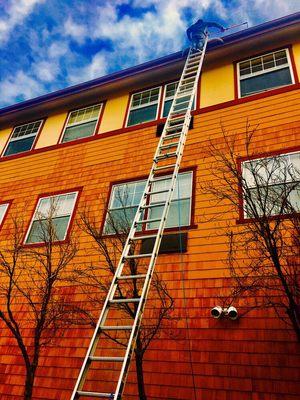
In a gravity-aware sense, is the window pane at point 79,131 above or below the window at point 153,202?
above

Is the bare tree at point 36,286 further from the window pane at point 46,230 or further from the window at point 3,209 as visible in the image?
the window at point 3,209

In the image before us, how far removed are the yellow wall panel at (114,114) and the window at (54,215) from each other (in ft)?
9.47

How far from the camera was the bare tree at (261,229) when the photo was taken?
15.8 feet

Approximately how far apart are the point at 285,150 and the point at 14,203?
8.07 metres

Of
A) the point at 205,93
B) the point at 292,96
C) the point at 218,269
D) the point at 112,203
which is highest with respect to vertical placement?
the point at 205,93

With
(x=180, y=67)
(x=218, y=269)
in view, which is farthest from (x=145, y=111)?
(x=218, y=269)

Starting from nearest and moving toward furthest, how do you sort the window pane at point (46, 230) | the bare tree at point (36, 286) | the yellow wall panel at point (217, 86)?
the bare tree at point (36, 286) < the window pane at point (46, 230) < the yellow wall panel at point (217, 86)

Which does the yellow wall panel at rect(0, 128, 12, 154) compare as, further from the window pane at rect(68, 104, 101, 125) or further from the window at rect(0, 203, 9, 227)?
the window at rect(0, 203, 9, 227)

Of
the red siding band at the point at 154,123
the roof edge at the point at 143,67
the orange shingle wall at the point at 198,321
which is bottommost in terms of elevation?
the orange shingle wall at the point at 198,321

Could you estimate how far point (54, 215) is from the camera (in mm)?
9578

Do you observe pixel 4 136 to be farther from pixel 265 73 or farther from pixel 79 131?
pixel 265 73

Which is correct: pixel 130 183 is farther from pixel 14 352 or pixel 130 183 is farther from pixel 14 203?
pixel 14 352

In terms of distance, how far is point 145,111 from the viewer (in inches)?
445

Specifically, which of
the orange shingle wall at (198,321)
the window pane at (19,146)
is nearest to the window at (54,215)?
the orange shingle wall at (198,321)
